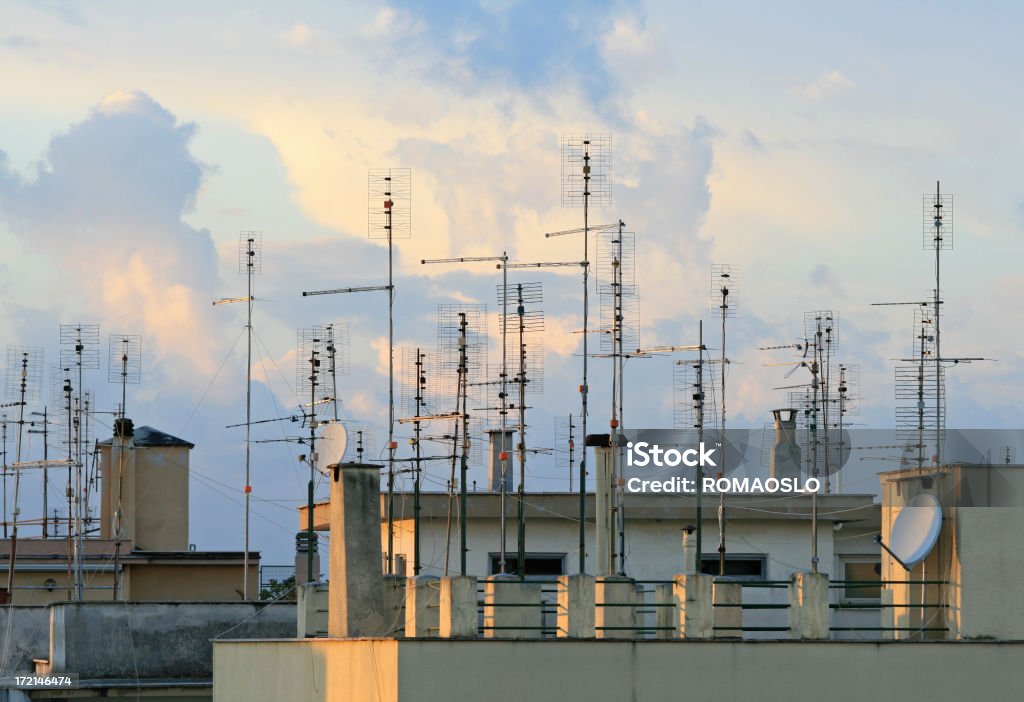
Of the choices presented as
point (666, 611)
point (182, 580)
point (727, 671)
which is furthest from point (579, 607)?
point (182, 580)

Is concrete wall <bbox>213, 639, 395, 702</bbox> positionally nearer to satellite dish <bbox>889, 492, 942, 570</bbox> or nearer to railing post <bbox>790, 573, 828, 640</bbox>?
railing post <bbox>790, 573, 828, 640</bbox>

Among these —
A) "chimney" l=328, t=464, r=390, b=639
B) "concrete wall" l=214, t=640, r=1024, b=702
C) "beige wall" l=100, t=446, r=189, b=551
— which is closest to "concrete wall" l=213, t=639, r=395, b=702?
"concrete wall" l=214, t=640, r=1024, b=702

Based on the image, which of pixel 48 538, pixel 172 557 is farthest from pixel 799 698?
pixel 48 538

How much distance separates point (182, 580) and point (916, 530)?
28.3 m

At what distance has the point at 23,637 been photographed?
44.9 m

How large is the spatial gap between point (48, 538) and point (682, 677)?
31.4 m

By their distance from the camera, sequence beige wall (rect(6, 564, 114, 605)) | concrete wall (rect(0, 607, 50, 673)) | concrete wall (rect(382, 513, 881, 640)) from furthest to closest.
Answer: beige wall (rect(6, 564, 114, 605))
concrete wall (rect(0, 607, 50, 673))
concrete wall (rect(382, 513, 881, 640))

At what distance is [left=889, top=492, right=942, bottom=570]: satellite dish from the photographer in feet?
89.8

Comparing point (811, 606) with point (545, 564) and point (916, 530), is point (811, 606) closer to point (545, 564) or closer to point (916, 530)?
point (916, 530)

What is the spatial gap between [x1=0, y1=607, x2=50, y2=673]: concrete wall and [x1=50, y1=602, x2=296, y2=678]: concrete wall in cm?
399

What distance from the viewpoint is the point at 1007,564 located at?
1059 inches

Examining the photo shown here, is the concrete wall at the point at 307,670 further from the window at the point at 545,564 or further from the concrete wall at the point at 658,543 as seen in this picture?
the window at the point at 545,564

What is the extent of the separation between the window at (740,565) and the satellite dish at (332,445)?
374 inches

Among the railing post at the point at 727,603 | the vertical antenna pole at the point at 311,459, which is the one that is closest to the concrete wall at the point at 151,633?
the vertical antenna pole at the point at 311,459
